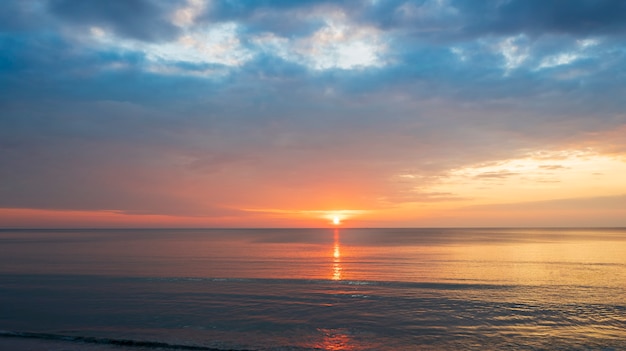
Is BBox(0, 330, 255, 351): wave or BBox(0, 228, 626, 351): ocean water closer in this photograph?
BBox(0, 330, 255, 351): wave

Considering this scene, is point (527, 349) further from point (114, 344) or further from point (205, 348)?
point (114, 344)

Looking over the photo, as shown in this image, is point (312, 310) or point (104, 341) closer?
point (104, 341)

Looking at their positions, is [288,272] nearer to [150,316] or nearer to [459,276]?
[459,276]

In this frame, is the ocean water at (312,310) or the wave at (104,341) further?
the ocean water at (312,310)

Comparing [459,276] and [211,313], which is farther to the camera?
[459,276]

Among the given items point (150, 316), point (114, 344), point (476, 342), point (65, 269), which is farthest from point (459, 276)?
point (65, 269)

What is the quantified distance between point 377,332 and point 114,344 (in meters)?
12.9

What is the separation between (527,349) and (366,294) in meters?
13.9

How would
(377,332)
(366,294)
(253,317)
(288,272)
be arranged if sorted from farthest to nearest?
1. (288,272)
2. (366,294)
3. (253,317)
4. (377,332)

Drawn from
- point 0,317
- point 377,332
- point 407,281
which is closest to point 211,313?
point 377,332

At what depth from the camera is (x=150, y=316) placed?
81.7 feet

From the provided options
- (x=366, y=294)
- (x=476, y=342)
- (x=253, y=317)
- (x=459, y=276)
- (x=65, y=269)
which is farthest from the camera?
(x=65, y=269)

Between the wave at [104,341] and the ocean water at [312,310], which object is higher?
the wave at [104,341]

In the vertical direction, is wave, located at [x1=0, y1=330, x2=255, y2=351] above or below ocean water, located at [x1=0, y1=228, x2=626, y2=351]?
above
